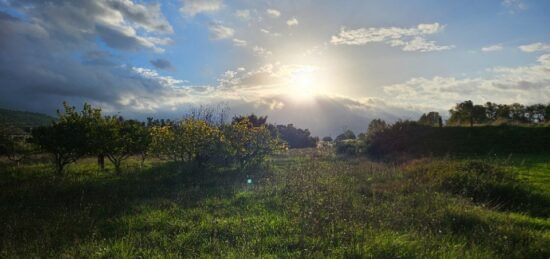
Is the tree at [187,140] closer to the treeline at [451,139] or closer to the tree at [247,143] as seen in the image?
the tree at [247,143]

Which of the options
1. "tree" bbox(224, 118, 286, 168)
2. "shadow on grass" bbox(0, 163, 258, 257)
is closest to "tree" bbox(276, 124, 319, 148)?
"tree" bbox(224, 118, 286, 168)

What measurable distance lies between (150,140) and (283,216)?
1900 centimetres

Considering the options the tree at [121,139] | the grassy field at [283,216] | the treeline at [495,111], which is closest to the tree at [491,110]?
the treeline at [495,111]

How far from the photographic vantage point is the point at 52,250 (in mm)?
7840

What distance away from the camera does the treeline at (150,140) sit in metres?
21.6

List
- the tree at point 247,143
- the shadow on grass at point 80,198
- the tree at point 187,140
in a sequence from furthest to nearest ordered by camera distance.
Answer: the tree at point 247,143, the tree at point 187,140, the shadow on grass at point 80,198

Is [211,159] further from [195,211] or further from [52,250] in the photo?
[52,250]

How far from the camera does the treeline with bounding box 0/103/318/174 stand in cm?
2159

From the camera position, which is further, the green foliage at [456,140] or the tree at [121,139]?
the green foliage at [456,140]

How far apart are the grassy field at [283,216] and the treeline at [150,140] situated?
3.20 meters

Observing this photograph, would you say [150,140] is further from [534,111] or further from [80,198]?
[534,111]

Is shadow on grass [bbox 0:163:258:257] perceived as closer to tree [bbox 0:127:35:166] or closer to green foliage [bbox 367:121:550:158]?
tree [bbox 0:127:35:166]

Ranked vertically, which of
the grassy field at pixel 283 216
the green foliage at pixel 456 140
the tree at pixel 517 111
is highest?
the tree at pixel 517 111

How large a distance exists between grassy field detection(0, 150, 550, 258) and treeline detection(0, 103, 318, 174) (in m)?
3.20
